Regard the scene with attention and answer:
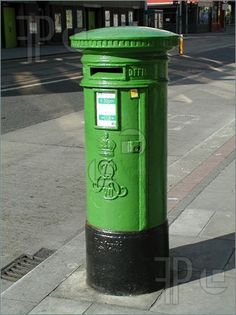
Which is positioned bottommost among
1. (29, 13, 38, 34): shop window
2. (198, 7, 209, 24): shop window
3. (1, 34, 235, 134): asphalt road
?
(1, 34, 235, 134): asphalt road

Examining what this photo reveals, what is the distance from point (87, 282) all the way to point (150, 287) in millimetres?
448

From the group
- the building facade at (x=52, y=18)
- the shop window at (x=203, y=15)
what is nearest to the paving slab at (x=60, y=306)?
the building facade at (x=52, y=18)

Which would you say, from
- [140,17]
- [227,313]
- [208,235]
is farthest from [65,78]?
[140,17]

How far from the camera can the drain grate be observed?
167 inches

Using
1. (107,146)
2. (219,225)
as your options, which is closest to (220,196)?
(219,225)

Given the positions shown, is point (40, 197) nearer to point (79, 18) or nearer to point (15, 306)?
point (15, 306)

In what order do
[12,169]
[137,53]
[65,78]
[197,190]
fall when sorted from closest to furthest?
[137,53], [197,190], [12,169], [65,78]

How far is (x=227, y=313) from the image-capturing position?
11.2 ft

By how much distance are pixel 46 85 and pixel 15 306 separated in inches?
521

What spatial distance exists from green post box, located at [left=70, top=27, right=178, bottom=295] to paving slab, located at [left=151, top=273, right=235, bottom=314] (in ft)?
0.55

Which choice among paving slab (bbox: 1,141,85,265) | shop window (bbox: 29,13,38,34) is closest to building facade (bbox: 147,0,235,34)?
shop window (bbox: 29,13,38,34)

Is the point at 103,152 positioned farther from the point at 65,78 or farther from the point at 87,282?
the point at 65,78

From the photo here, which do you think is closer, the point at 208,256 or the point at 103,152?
the point at 103,152

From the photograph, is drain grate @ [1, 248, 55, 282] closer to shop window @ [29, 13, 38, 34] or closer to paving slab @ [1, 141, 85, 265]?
paving slab @ [1, 141, 85, 265]
